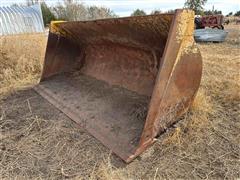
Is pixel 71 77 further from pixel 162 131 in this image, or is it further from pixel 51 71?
pixel 162 131

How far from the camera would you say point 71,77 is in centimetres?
351

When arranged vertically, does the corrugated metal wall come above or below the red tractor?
below

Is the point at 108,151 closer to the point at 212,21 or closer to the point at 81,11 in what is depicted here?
the point at 212,21

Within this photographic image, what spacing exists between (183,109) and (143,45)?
78cm

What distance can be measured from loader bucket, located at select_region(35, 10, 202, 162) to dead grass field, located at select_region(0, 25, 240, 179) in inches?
4.1

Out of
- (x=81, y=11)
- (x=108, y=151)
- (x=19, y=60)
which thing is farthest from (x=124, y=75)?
(x=81, y=11)

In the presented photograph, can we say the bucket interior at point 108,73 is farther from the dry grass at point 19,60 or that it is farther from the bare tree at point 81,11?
the bare tree at point 81,11

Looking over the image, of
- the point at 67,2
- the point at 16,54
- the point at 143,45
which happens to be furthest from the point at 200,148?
the point at 67,2

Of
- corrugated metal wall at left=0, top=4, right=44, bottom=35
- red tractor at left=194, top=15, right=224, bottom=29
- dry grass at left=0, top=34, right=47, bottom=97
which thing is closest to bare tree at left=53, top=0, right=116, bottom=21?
corrugated metal wall at left=0, top=4, right=44, bottom=35

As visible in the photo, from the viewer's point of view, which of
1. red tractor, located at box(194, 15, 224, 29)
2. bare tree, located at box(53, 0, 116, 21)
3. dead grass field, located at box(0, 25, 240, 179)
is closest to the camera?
dead grass field, located at box(0, 25, 240, 179)

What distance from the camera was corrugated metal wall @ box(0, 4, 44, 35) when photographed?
9.91 metres

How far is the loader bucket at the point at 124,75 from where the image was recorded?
182cm

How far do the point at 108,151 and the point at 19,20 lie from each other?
995 centimetres

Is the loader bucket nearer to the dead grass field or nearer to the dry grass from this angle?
the dead grass field
